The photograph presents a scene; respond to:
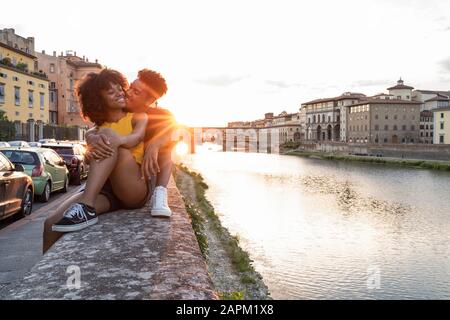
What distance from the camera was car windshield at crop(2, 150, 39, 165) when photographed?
38.3 feet

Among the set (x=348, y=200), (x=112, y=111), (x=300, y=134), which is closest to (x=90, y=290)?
(x=112, y=111)

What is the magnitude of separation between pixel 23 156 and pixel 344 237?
483 inches

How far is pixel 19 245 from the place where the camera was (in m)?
6.82

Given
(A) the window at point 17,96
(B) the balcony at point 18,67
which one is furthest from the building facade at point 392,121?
(A) the window at point 17,96

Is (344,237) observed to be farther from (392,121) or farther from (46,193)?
(392,121)

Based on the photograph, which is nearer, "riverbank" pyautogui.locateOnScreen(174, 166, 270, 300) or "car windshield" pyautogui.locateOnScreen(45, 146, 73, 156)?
"riverbank" pyautogui.locateOnScreen(174, 166, 270, 300)

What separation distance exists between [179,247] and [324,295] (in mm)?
8933

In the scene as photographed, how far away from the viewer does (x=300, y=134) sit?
13462 centimetres

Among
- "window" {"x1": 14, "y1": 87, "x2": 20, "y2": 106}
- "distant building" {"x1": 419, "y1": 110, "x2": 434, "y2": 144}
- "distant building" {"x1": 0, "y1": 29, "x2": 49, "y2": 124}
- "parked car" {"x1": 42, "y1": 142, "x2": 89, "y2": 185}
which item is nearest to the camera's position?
"parked car" {"x1": 42, "y1": 142, "x2": 89, "y2": 185}

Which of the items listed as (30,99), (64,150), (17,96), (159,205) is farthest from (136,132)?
(30,99)

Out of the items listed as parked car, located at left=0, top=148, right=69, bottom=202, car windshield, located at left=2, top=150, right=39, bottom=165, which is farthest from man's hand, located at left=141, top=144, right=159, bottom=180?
car windshield, located at left=2, top=150, right=39, bottom=165

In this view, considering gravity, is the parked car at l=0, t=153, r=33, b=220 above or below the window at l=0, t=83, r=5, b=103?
below

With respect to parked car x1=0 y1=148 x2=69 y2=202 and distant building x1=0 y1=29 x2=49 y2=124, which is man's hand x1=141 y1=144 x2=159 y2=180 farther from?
distant building x1=0 y1=29 x2=49 y2=124

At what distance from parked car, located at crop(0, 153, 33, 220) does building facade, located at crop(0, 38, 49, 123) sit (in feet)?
87.9
